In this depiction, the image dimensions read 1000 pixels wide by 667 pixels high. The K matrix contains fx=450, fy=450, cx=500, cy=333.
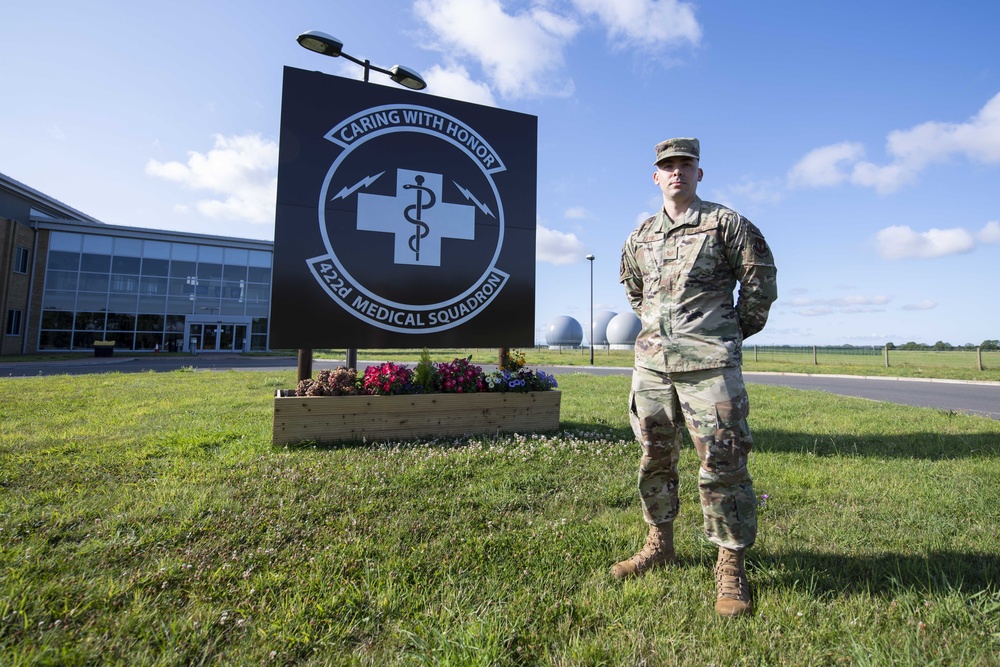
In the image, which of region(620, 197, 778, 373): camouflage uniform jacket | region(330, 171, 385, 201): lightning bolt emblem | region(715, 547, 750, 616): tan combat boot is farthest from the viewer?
region(330, 171, 385, 201): lightning bolt emblem

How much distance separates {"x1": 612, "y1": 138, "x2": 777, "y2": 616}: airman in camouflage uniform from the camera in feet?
7.16

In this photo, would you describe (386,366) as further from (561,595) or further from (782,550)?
(782,550)

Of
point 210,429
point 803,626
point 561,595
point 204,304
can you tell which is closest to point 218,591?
point 561,595

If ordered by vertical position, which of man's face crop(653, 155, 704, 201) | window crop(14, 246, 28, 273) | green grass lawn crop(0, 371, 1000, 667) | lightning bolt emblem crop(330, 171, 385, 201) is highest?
window crop(14, 246, 28, 273)

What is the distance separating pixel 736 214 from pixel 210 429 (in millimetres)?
5850

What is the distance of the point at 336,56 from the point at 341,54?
9 cm

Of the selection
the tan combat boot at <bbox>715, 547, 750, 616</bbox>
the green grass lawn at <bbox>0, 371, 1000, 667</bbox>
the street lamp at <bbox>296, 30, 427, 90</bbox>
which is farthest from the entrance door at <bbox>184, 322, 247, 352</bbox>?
the tan combat boot at <bbox>715, 547, 750, 616</bbox>

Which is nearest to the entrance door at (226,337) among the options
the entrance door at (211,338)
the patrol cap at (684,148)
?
the entrance door at (211,338)

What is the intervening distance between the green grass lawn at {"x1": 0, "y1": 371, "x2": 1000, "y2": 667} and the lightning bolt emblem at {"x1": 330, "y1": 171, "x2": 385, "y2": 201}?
298 cm

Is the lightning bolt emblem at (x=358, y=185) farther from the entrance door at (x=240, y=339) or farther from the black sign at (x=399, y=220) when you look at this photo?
the entrance door at (x=240, y=339)

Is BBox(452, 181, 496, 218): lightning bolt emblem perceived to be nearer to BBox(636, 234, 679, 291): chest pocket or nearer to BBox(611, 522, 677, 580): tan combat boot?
BBox(636, 234, 679, 291): chest pocket

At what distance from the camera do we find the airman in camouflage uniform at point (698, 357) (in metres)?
2.18

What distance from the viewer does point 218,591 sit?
6.86 feet

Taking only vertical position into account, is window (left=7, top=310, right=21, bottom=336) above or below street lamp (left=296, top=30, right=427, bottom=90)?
below
